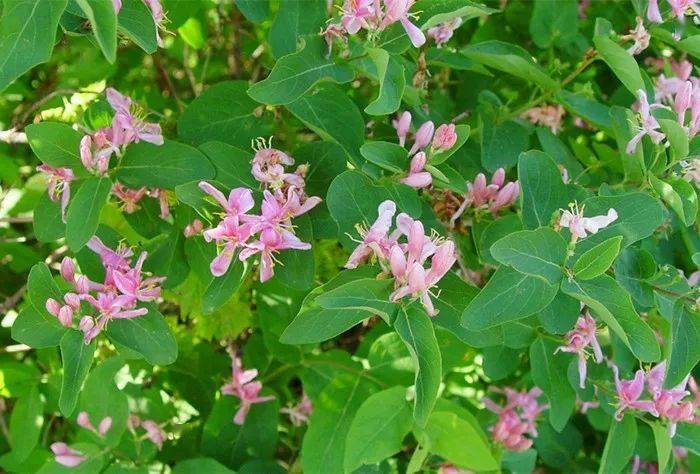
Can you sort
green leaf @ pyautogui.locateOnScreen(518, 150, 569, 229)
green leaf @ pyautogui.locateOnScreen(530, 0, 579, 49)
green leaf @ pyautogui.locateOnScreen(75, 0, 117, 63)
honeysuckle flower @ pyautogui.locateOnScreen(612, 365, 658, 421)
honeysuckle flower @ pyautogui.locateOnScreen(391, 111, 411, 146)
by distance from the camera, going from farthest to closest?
green leaf @ pyautogui.locateOnScreen(530, 0, 579, 49) → honeysuckle flower @ pyautogui.locateOnScreen(612, 365, 658, 421) → honeysuckle flower @ pyautogui.locateOnScreen(391, 111, 411, 146) → green leaf @ pyautogui.locateOnScreen(518, 150, 569, 229) → green leaf @ pyautogui.locateOnScreen(75, 0, 117, 63)

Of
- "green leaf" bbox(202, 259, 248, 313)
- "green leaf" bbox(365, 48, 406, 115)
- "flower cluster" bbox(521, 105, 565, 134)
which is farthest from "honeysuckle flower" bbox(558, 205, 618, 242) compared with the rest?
"flower cluster" bbox(521, 105, 565, 134)

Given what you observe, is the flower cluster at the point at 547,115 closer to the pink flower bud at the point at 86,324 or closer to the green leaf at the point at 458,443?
the green leaf at the point at 458,443

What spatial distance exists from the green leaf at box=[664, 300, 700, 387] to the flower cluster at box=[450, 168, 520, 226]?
37 centimetres

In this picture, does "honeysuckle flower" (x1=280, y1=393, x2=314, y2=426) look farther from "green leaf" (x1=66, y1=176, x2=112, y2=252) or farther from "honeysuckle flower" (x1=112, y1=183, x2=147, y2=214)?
"green leaf" (x1=66, y1=176, x2=112, y2=252)

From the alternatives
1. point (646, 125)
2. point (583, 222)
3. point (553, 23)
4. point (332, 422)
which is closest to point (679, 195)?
point (646, 125)

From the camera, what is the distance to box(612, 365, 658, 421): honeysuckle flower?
5.43 ft

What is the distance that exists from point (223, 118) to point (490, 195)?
0.56 meters

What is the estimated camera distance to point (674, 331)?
4.83 ft

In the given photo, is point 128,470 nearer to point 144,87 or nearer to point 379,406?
point 379,406

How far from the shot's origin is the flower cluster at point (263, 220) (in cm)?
137

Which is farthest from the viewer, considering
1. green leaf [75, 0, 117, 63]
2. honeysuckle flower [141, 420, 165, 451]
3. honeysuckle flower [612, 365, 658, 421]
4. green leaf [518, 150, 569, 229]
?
honeysuckle flower [141, 420, 165, 451]

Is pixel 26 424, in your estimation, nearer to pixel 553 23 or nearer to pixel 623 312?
pixel 623 312

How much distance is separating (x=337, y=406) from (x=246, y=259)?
486 millimetres

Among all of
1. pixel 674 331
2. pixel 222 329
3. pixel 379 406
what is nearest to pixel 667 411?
pixel 674 331
